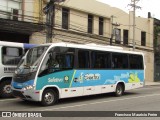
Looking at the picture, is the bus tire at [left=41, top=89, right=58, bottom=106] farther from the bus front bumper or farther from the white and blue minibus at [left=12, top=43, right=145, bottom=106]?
the bus front bumper

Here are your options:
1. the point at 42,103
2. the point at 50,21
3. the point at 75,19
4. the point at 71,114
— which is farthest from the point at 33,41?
the point at 71,114

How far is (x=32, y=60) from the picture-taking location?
13.4 m

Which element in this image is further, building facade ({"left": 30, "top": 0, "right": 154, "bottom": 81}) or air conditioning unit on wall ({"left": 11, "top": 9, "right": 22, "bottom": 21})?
building facade ({"left": 30, "top": 0, "right": 154, "bottom": 81})

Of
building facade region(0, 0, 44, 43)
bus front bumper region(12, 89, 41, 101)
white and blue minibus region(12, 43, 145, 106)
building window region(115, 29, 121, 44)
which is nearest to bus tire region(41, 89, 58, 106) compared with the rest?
white and blue minibus region(12, 43, 145, 106)

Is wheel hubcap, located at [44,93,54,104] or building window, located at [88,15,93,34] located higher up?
building window, located at [88,15,93,34]

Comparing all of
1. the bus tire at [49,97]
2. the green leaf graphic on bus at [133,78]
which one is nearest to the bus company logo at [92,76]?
the bus tire at [49,97]

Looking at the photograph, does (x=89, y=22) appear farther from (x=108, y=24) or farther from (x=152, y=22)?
(x=152, y=22)

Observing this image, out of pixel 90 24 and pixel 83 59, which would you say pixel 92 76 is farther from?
pixel 90 24

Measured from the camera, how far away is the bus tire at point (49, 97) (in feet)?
42.9

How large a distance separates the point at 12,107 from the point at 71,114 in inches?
113

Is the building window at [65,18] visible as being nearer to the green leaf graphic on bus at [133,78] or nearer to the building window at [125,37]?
the building window at [125,37]

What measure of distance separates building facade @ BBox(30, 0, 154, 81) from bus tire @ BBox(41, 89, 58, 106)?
44.3 ft

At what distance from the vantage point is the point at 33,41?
1041 inches

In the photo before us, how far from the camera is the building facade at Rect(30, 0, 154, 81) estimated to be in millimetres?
29406
